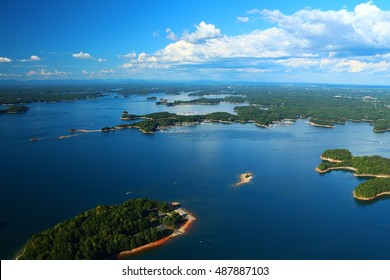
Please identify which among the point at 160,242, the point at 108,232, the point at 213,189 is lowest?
the point at 160,242

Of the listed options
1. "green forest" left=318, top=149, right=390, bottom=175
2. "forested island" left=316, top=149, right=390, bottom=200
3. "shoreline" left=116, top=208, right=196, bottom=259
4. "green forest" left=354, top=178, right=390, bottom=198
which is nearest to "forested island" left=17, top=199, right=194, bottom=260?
"shoreline" left=116, top=208, right=196, bottom=259

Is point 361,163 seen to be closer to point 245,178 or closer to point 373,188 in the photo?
point 373,188

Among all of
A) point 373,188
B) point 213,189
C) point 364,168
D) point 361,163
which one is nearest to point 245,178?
point 213,189

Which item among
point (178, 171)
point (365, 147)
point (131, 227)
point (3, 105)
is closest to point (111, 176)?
point (178, 171)

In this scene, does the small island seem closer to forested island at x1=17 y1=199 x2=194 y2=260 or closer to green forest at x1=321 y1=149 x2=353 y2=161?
forested island at x1=17 y1=199 x2=194 y2=260

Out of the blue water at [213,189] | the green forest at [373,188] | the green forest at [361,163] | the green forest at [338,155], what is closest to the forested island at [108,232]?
the blue water at [213,189]

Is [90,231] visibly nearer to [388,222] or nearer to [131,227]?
[131,227]
